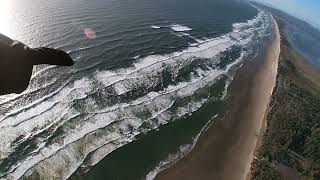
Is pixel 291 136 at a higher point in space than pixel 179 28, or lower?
lower

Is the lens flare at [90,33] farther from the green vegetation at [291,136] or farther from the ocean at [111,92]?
the green vegetation at [291,136]

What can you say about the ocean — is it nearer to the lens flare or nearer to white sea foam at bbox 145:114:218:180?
white sea foam at bbox 145:114:218:180

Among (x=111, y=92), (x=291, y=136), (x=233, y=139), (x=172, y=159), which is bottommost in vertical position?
(x=291, y=136)

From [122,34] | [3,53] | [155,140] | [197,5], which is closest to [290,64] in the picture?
[197,5]

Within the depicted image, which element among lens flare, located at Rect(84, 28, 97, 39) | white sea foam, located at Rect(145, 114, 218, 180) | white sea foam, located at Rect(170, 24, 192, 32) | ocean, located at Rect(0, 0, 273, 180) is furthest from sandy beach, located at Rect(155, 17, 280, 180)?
lens flare, located at Rect(84, 28, 97, 39)

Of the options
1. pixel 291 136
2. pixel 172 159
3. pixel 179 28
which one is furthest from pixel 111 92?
pixel 179 28

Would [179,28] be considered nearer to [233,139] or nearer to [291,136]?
[291,136]
